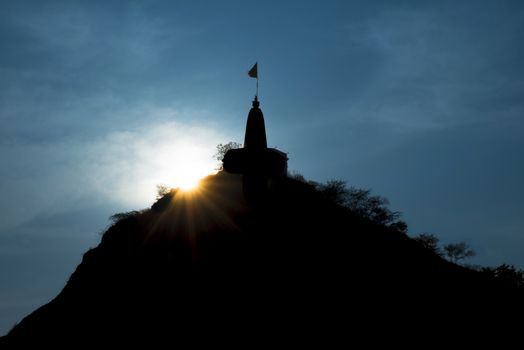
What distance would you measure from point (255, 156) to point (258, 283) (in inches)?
334

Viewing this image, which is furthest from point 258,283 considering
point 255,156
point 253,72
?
point 253,72

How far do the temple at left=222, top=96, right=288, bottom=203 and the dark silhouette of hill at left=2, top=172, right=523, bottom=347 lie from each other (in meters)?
7.24

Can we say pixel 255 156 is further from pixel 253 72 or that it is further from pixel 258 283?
pixel 258 283

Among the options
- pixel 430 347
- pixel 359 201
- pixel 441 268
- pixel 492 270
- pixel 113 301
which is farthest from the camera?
pixel 359 201

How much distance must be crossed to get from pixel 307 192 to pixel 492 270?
30296 mm

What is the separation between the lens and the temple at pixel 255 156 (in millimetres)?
26719

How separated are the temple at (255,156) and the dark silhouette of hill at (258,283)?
7237 mm

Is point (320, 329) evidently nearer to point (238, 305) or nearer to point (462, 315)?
point (238, 305)

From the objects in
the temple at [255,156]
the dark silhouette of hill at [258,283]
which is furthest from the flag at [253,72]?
the dark silhouette of hill at [258,283]

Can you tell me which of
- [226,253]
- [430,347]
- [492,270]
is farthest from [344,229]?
[492,270]

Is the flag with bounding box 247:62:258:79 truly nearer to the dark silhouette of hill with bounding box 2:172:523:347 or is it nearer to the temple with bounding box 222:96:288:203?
the temple with bounding box 222:96:288:203

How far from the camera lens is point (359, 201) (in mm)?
75812

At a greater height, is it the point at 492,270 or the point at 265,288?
the point at 492,270

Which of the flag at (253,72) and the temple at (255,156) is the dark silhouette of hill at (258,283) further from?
the flag at (253,72)
